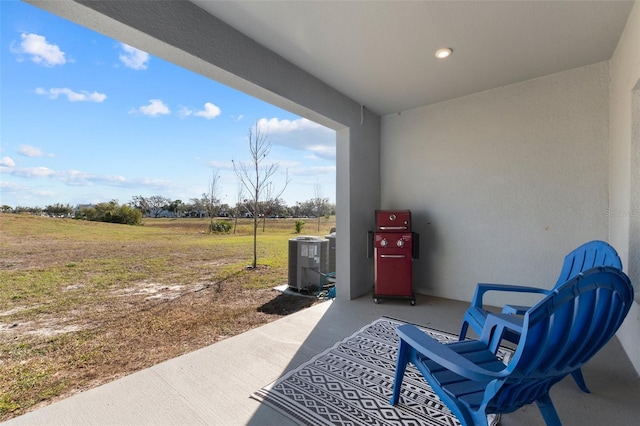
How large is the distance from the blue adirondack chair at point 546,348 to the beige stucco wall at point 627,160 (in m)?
1.44

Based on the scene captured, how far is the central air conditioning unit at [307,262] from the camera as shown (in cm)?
432

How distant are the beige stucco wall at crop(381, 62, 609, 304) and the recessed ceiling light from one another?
1207mm

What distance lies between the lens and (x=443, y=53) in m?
2.66

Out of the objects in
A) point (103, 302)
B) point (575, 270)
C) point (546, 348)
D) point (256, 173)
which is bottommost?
point (103, 302)

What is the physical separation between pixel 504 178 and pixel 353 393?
122 inches

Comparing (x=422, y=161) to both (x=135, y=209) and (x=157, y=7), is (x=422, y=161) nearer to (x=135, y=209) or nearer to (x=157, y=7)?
(x=157, y=7)

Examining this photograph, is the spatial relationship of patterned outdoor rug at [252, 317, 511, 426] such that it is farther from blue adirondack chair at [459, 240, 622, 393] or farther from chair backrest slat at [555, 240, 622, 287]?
chair backrest slat at [555, 240, 622, 287]

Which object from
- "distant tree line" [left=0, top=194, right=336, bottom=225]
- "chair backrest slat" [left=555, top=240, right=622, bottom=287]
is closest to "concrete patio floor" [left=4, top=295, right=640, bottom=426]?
"chair backrest slat" [left=555, top=240, right=622, bottom=287]

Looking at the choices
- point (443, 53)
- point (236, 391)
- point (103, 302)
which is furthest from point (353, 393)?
point (443, 53)

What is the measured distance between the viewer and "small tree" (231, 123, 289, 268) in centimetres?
522

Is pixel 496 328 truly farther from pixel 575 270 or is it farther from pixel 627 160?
pixel 627 160

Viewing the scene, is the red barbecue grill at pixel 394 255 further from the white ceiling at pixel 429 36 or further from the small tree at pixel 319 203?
the small tree at pixel 319 203

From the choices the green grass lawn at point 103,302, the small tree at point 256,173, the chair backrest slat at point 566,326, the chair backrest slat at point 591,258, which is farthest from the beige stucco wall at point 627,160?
the small tree at point 256,173

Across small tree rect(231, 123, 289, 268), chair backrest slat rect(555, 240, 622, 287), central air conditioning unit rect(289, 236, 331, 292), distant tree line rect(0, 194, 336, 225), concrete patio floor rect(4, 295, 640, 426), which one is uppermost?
small tree rect(231, 123, 289, 268)
